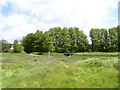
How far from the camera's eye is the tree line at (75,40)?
201 feet

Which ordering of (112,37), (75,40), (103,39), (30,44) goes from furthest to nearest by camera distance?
(30,44), (75,40), (103,39), (112,37)

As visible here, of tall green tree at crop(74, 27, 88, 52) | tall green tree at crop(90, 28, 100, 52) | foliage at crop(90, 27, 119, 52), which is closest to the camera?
foliage at crop(90, 27, 119, 52)

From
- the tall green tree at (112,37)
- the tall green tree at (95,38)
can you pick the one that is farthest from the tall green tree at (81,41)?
the tall green tree at (112,37)

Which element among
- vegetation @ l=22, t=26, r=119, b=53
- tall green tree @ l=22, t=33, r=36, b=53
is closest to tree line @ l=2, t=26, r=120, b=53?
vegetation @ l=22, t=26, r=119, b=53

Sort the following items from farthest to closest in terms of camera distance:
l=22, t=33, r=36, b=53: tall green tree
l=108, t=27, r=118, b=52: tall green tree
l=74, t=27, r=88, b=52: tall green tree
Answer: l=22, t=33, r=36, b=53: tall green tree, l=74, t=27, r=88, b=52: tall green tree, l=108, t=27, r=118, b=52: tall green tree

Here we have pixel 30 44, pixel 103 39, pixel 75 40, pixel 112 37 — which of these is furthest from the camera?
pixel 30 44

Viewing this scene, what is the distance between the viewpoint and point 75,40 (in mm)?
65438

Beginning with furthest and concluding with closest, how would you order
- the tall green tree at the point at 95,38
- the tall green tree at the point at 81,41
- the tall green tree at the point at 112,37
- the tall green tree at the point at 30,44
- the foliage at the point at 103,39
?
the tall green tree at the point at 30,44, the tall green tree at the point at 81,41, the tall green tree at the point at 95,38, the foliage at the point at 103,39, the tall green tree at the point at 112,37

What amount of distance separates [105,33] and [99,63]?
53.4m

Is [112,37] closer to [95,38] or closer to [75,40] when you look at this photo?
[95,38]

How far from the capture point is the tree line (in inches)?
2409

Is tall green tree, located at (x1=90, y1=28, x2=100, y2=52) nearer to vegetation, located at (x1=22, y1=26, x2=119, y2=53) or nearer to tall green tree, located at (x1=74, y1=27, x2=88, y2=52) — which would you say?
vegetation, located at (x1=22, y1=26, x2=119, y2=53)

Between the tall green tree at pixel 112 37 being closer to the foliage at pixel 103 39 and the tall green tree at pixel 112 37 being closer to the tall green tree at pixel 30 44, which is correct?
the foliage at pixel 103 39

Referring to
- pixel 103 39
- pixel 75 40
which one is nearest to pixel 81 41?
pixel 75 40
